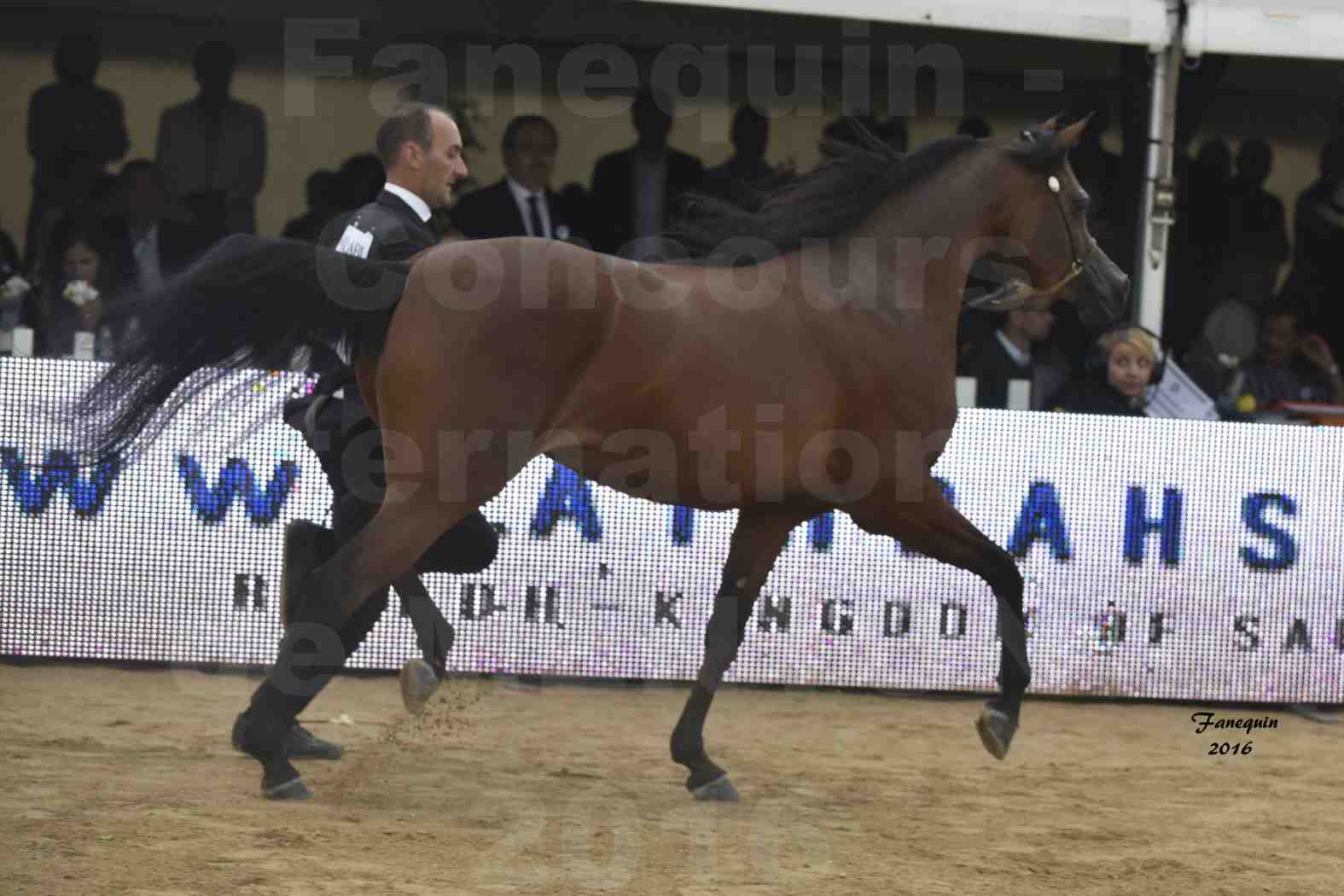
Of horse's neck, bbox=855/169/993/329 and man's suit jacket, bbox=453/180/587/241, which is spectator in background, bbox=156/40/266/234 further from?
horse's neck, bbox=855/169/993/329

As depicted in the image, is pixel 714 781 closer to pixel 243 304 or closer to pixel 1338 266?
pixel 243 304

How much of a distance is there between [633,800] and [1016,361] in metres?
4.01

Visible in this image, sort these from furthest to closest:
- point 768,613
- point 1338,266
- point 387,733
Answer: point 1338,266 → point 768,613 → point 387,733

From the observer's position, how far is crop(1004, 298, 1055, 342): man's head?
27.5ft

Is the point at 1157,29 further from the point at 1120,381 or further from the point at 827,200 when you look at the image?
the point at 827,200

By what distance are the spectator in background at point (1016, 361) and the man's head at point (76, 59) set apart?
486cm

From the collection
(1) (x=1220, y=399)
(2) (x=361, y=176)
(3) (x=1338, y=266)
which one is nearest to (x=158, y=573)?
(2) (x=361, y=176)

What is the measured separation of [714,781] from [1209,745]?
2.33 metres

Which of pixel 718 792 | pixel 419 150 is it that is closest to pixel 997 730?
pixel 718 792

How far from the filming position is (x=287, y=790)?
4.68 m

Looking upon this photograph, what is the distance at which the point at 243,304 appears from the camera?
14.7 ft

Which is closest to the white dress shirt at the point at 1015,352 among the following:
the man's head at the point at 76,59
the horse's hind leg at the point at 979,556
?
the horse's hind leg at the point at 979,556

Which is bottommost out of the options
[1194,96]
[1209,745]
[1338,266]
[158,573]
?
[1209,745]

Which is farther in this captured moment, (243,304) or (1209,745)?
(1209,745)
